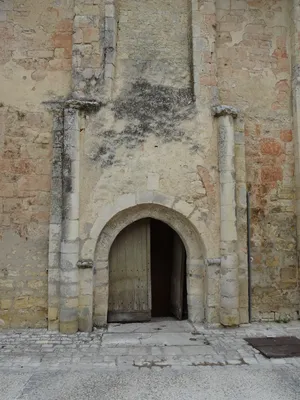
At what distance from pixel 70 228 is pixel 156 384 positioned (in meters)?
2.51

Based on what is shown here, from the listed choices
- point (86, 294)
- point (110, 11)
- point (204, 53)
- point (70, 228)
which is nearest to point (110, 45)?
point (110, 11)

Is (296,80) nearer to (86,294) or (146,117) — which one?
(146,117)

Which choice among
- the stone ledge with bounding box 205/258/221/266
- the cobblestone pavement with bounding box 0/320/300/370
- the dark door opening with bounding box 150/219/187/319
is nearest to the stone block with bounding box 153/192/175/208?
the stone ledge with bounding box 205/258/221/266

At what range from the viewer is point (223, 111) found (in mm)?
5605

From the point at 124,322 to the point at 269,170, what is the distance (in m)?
3.44

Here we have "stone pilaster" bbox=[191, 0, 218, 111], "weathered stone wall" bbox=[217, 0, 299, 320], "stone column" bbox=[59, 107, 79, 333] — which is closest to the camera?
"stone column" bbox=[59, 107, 79, 333]

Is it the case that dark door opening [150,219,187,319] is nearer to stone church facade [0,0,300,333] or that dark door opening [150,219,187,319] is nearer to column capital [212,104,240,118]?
stone church facade [0,0,300,333]

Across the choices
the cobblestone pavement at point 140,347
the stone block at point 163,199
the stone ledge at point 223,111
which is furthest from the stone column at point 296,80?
the stone block at point 163,199

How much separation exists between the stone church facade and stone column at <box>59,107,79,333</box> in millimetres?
16

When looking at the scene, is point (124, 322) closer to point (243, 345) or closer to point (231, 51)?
point (243, 345)

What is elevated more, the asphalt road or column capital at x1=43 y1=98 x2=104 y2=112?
column capital at x1=43 y1=98 x2=104 y2=112

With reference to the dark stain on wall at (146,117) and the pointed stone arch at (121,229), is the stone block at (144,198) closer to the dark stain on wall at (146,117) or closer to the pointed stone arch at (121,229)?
the pointed stone arch at (121,229)

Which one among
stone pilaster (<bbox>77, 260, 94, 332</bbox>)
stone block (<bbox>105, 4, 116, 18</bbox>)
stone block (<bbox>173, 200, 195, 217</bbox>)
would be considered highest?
stone block (<bbox>105, 4, 116, 18</bbox>)

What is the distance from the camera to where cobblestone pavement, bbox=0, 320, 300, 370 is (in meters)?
4.22
